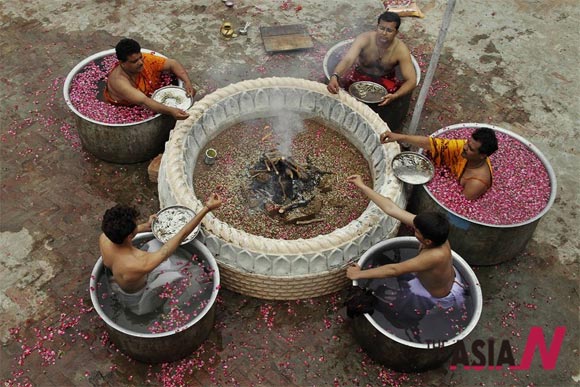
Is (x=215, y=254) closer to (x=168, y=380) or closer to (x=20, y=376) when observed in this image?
(x=168, y=380)

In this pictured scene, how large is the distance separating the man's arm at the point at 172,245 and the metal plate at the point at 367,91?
270 centimetres

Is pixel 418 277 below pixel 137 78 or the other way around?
below

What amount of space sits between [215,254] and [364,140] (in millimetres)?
2323

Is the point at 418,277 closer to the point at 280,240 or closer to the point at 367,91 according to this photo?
the point at 280,240

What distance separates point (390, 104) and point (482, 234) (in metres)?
2.08

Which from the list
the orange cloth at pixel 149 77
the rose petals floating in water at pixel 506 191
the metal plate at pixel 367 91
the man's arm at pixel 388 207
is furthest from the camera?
the metal plate at pixel 367 91

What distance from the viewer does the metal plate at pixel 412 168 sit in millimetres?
5543

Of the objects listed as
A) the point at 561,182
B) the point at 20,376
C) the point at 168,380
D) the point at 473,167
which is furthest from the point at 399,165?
the point at 20,376

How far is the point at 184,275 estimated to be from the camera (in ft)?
16.2

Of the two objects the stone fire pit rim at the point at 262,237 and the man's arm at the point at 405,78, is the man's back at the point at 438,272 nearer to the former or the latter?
the stone fire pit rim at the point at 262,237

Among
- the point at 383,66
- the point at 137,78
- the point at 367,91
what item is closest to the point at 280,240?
the point at 367,91

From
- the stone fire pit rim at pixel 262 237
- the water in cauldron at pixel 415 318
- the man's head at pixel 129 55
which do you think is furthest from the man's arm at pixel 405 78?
the man's head at pixel 129 55

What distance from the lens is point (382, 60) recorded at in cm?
682

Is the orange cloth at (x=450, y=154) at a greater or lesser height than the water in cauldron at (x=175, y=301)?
greater
